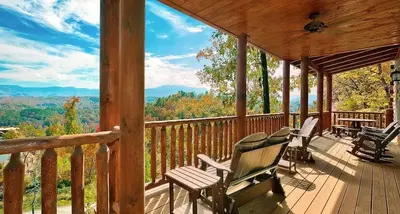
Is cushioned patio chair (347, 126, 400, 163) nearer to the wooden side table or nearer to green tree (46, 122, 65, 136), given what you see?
the wooden side table

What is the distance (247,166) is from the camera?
2271 millimetres

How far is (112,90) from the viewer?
2.28 meters

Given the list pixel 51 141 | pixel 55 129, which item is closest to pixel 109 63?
pixel 51 141

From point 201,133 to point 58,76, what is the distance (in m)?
19.3

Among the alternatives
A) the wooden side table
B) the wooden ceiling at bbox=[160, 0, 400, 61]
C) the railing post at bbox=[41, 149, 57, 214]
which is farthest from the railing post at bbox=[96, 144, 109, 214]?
the wooden ceiling at bbox=[160, 0, 400, 61]

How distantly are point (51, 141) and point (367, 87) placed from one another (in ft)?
58.2

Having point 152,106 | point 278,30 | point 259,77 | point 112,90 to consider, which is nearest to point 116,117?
point 112,90

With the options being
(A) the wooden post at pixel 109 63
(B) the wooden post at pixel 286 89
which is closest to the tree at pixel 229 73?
(B) the wooden post at pixel 286 89

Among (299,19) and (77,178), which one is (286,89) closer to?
(299,19)

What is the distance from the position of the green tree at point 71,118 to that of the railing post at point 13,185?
28.6ft

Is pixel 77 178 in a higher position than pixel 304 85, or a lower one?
lower

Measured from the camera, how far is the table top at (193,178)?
189cm

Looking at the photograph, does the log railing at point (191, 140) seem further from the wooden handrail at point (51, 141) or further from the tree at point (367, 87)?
the tree at point (367, 87)

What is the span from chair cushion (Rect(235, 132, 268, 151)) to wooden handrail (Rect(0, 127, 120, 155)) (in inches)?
43.2
